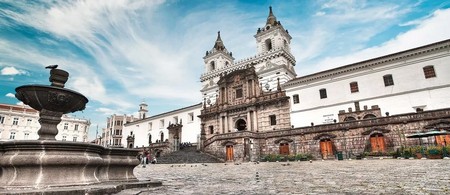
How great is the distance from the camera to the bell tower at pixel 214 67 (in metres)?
39.5

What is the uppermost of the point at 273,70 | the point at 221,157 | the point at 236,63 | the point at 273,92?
the point at 236,63

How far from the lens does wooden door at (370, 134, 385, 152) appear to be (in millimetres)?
21297

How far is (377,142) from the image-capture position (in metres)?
21.6

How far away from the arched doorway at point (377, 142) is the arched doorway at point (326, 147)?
343 cm

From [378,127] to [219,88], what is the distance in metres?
21.4

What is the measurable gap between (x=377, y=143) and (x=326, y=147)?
4.29 metres

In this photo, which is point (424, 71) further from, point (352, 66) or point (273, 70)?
point (273, 70)

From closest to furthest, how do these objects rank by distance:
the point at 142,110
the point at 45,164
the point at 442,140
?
the point at 45,164 < the point at 442,140 < the point at 142,110

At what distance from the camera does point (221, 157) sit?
93.9 feet

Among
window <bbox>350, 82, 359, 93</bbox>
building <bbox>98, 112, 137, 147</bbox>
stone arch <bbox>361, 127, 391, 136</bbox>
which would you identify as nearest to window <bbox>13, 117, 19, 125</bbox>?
building <bbox>98, 112, 137, 147</bbox>

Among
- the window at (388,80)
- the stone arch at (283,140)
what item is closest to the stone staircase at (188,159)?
the stone arch at (283,140)

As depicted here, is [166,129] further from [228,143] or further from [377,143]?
[377,143]

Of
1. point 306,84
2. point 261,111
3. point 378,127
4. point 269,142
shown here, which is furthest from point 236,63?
point 378,127

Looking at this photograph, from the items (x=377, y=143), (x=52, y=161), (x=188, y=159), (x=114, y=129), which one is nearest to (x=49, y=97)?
(x=52, y=161)
